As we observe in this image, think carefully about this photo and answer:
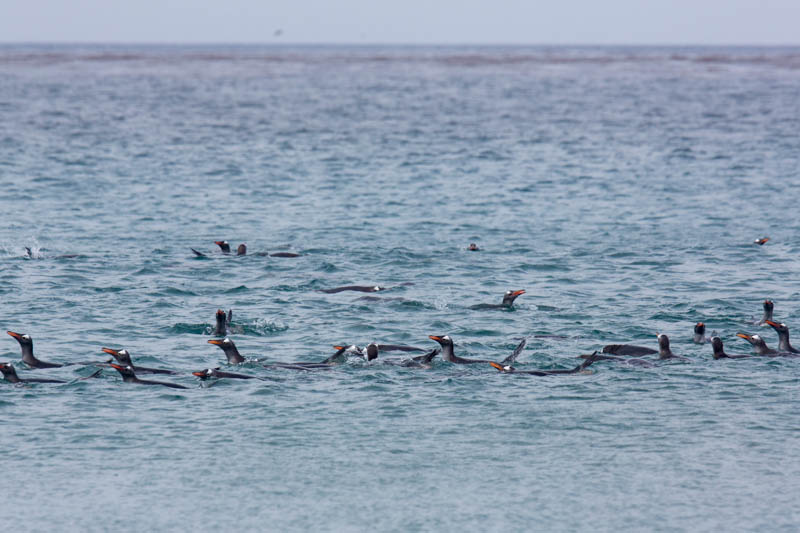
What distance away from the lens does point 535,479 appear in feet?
40.5

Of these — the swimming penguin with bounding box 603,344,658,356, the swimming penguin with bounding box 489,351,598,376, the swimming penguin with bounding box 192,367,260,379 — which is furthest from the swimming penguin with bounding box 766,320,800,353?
the swimming penguin with bounding box 192,367,260,379

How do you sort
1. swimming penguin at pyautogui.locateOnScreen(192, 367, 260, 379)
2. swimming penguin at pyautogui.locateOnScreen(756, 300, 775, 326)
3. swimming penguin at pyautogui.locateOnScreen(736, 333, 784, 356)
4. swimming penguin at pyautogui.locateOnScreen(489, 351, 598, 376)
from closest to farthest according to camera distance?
swimming penguin at pyautogui.locateOnScreen(192, 367, 260, 379) → swimming penguin at pyautogui.locateOnScreen(489, 351, 598, 376) → swimming penguin at pyautogui.locateOnScreen(736, 333, 784, 356) → swimming penguin at pyautogui.locateOnScreen(756, 300, 775, 326)

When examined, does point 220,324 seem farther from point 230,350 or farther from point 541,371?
point 541,371

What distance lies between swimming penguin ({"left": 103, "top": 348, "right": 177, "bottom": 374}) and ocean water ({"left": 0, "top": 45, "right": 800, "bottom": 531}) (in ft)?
0.95

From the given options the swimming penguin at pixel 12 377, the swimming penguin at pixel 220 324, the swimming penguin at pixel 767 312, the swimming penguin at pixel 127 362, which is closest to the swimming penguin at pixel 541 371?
the swimming penguin at pixel 767 312

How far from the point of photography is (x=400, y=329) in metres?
18.9

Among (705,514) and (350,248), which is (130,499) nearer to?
(705,514)

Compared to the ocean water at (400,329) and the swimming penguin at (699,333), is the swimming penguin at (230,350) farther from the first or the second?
the swimming penguin at (699,333)

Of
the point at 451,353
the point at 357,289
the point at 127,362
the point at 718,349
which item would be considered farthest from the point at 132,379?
the point at 718,349

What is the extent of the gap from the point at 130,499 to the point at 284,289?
10247mm

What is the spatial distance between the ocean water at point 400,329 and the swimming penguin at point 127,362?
291mm

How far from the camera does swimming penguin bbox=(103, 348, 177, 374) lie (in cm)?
1559

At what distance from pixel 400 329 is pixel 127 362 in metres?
5.17

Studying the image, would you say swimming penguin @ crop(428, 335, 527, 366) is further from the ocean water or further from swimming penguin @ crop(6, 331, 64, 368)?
swimming penguin @ crop(6, 331, 64, 368)
